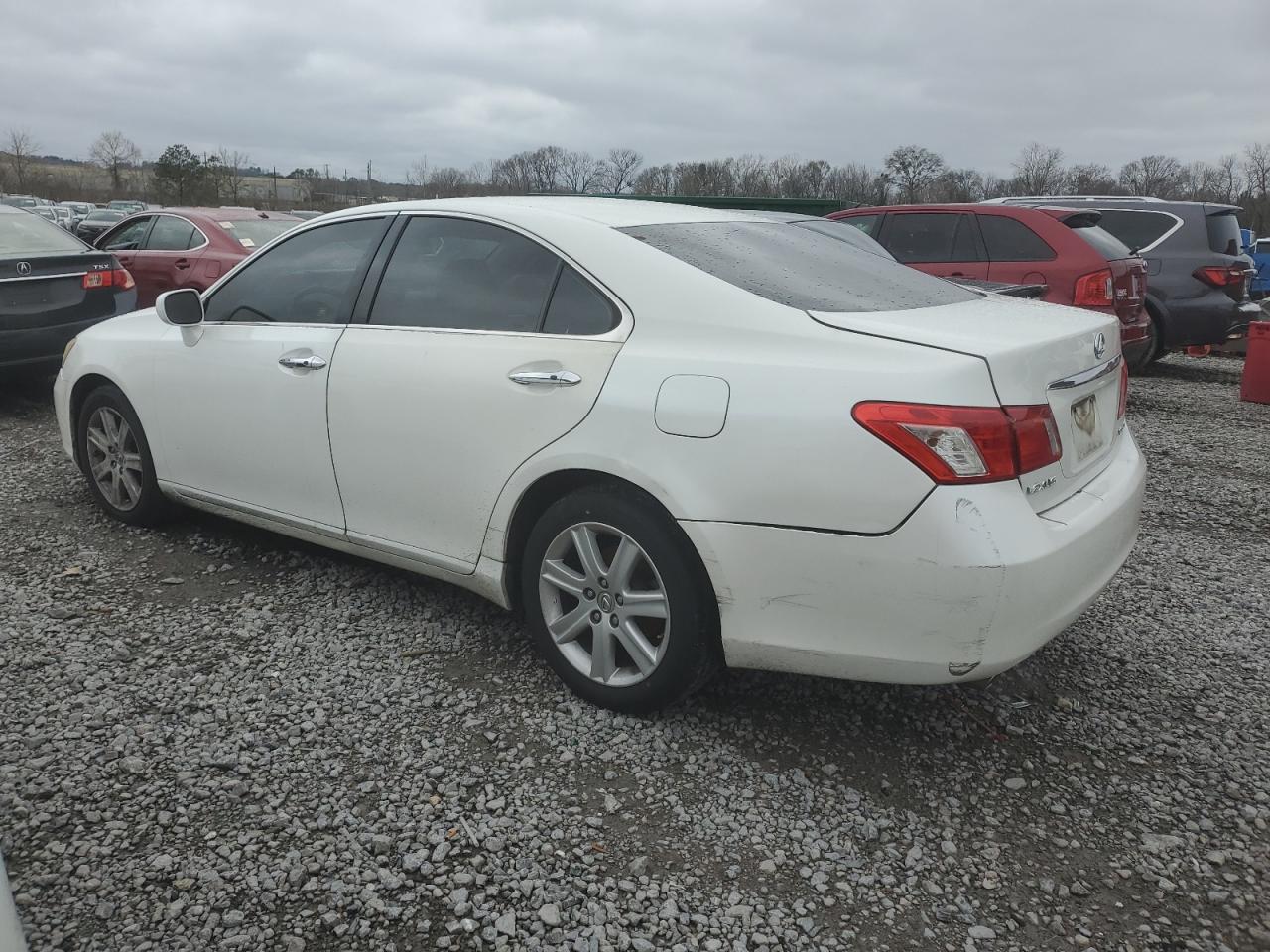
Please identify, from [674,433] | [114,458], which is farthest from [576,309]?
[114,458]

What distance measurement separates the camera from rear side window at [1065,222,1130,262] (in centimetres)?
798

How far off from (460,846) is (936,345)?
5.73 ft

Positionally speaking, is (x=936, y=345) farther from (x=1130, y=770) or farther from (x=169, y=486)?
(x=169, y=486)

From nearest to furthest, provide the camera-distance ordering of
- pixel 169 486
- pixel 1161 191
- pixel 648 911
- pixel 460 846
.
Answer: pixel 648 911
pixel 460 846
pixel 169 486
pixel 1161 191

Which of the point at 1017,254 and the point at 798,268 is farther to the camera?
the point at 1017,254

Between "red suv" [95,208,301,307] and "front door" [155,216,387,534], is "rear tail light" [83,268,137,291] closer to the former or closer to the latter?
"red suv" [95,208,301,307]

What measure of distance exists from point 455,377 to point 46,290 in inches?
233

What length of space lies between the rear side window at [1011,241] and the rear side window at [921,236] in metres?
0.33

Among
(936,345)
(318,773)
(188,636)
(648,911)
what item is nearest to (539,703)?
(318,773)

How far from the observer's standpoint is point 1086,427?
2863 mm

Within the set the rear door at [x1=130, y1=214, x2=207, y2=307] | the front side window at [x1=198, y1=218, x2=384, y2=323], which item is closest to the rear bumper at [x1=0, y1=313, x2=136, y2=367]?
the rear door at [x1=130, y1=214, x2=207, y2=307]

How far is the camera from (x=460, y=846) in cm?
244

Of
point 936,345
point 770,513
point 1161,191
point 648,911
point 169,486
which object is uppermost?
point 1161,191

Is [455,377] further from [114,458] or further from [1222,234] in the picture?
[1222,234]
